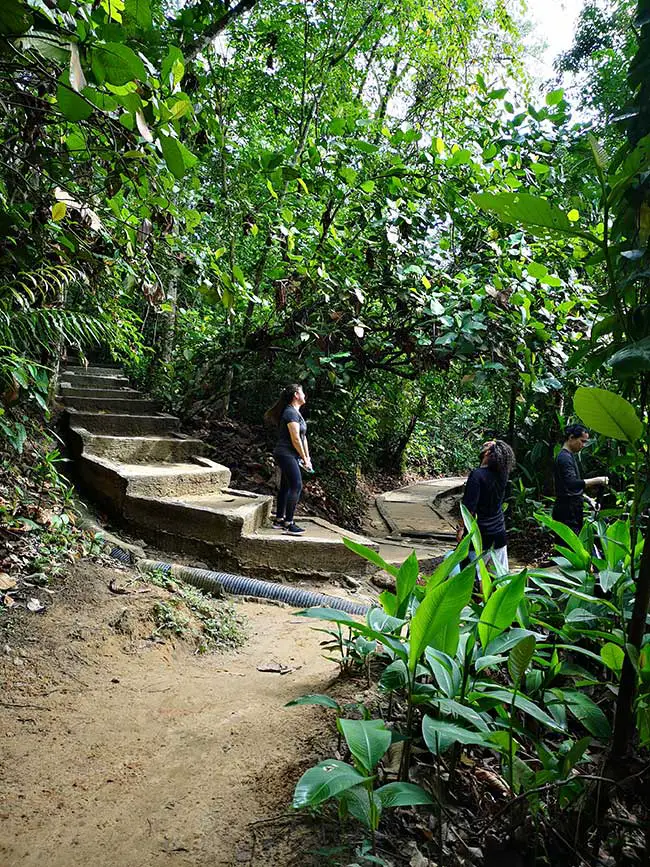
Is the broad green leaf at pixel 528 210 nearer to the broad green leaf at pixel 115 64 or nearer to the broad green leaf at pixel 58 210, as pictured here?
the broad green leaf at pixel 115 64

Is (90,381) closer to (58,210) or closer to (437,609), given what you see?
(58,210)

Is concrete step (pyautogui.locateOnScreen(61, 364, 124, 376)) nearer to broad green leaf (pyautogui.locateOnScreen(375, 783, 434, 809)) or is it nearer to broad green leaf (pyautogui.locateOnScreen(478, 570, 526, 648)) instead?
broad green leaf (pyautogui.locateOnScreen(478, 570, 526, 648))

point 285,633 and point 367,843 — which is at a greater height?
point 367,843

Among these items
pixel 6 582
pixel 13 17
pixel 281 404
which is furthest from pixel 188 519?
pixel 13 17

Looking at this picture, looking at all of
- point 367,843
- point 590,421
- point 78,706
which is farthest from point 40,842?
point 590,421

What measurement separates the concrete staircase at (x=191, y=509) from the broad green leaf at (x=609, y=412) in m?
4.13

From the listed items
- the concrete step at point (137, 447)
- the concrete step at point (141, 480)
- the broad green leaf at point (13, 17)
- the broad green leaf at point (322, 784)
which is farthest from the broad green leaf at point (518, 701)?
the concrete step at point (137, 447)

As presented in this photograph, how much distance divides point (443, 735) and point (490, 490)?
10.4ft

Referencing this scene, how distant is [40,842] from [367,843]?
1.02m

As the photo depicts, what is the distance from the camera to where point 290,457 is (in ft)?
19.2

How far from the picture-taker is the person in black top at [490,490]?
431cm

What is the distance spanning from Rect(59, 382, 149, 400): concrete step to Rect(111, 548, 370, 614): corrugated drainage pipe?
3576 mm

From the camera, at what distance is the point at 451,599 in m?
1.50

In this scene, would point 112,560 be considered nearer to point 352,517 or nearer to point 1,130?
point 1,130
